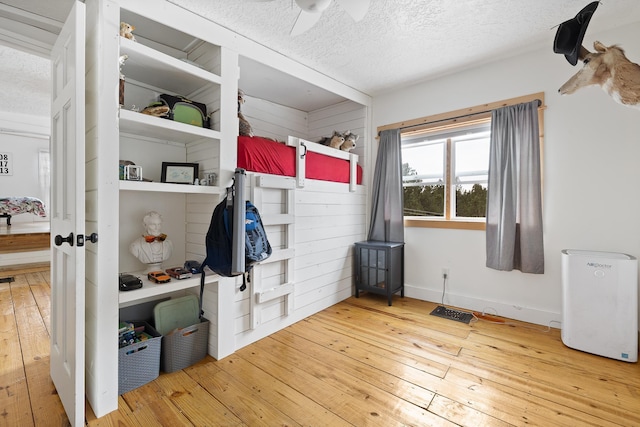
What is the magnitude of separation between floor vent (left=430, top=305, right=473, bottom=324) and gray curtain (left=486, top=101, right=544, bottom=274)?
542 mm

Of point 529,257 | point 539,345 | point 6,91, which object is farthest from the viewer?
point 6,91

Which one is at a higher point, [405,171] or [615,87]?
[615,87]

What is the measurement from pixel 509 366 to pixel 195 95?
3.05 meters

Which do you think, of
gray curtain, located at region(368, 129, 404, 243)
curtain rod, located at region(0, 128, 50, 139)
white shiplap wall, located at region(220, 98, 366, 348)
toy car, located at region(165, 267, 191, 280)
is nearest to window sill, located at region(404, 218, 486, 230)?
gray curtain, located at region(368, 129, 404, 243)

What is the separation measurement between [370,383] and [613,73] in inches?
91.7

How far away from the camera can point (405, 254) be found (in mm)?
3488

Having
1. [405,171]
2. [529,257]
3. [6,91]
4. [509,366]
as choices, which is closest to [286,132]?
[405,171]

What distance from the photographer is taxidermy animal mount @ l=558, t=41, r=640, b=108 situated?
65.9 inches

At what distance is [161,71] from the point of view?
6.62ft

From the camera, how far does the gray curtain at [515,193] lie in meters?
2.63

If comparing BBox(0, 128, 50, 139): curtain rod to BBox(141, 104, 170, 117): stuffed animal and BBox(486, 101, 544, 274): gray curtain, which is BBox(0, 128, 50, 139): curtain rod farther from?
BBox(486, 101, 544, 274): gray curtain

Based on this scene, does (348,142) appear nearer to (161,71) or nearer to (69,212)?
(161,71)

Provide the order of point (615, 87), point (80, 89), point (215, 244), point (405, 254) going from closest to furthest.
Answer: point (80, 89) < point (615, 87) < point (215, 244) < point (405, 254)

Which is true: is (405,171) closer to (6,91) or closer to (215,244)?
(215,244)
